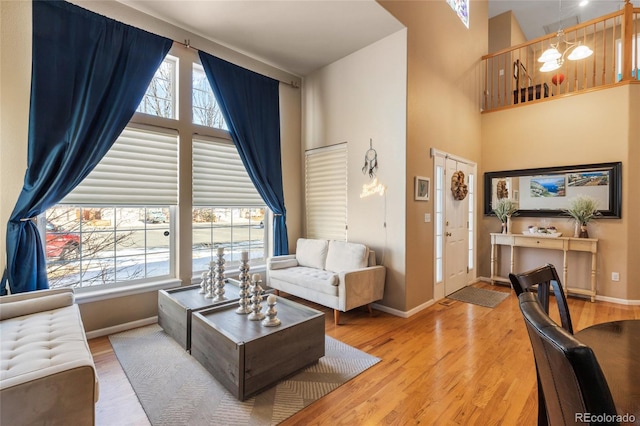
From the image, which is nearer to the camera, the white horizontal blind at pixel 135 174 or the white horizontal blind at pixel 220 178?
the white horizontal blind at pixel 135 174

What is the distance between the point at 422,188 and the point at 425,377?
226 centimetres

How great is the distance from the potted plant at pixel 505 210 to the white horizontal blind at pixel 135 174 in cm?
488

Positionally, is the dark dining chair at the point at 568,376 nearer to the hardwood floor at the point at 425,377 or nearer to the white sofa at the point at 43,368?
the hardwood floor at the point at 425,377

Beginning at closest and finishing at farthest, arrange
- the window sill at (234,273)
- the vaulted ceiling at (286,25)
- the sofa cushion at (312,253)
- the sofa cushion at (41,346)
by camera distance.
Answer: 1. the sofa cushion at (41,346)
2. the vaulted ceiling at (286,25)
3. the window sill at (234,273)
4. the sofa cushion at (312,253)

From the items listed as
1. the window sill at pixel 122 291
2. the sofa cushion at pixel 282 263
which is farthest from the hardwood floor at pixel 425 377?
the sofa cushion at pixel 282 263

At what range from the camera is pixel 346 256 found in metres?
3.73

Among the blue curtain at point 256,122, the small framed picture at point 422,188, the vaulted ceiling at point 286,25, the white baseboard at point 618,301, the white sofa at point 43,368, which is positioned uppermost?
the vaulted ceiling at point 286,25

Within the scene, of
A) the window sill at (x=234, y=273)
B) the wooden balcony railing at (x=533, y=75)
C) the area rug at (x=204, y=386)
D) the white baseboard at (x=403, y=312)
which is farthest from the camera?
the wooden balcony railing at (x=533, y=75)

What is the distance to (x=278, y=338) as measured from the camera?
2.11 meters

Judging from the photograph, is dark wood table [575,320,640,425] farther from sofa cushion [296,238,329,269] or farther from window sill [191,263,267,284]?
window sill [191,263,267,284]

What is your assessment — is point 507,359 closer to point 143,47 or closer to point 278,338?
point 278,338

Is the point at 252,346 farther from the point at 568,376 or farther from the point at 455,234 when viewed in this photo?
the point at 455,234

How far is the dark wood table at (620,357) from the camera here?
2.71ft

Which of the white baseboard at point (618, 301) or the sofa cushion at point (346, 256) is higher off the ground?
the sofa cushion at point (346, 256)
